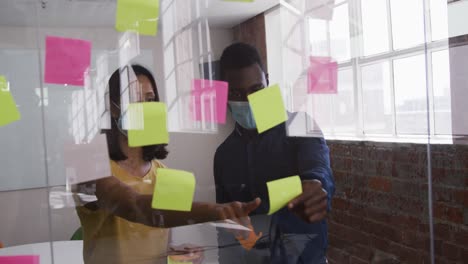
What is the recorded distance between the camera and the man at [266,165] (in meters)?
1.00

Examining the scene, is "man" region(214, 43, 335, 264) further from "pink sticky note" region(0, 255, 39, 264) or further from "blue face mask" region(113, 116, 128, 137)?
"pink sticky note" region(0, 255, 39, 264)

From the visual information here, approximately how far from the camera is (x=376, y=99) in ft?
3.94

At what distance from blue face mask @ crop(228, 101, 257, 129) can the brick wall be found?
263mm

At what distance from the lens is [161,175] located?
947mm

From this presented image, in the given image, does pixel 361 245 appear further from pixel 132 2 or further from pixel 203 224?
pixel 132 2

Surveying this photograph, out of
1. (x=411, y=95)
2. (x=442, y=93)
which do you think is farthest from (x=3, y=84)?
(x=442, y=93)

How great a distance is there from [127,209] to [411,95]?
0.86 metres

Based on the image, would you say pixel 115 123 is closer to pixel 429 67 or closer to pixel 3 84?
pixel 3 84

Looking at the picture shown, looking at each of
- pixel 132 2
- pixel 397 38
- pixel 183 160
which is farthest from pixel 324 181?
pixel 132 2

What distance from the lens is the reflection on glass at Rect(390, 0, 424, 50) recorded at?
4.18ft

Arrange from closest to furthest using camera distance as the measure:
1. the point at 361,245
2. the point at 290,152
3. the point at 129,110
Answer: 1. the point at 129,110
2. the point at 290,152
3. the point at 361,245

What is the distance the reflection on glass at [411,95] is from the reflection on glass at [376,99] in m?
0.03

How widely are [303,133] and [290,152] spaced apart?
0.21ft

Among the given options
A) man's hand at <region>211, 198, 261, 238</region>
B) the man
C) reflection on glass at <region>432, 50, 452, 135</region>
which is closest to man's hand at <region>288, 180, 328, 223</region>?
the man
